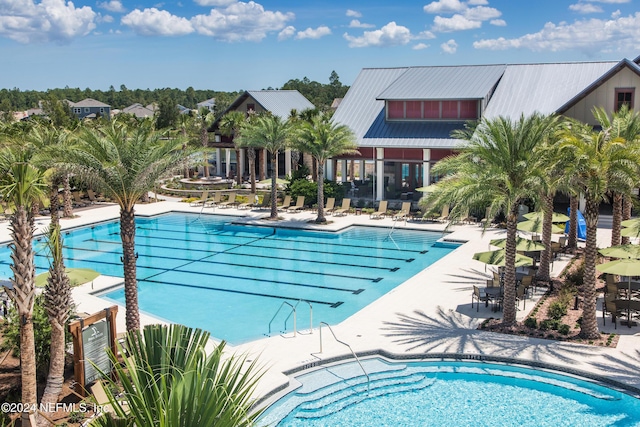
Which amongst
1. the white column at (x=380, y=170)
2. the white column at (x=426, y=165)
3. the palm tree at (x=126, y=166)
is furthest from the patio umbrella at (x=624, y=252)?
the white column at (x=380, y=170)

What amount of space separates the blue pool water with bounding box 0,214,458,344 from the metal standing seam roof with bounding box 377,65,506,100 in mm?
7901

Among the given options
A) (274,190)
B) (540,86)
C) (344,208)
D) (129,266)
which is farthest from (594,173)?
(540,86)

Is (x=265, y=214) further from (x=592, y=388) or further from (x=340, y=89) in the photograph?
(x=340, y=89)

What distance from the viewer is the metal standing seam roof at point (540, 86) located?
1230 inches

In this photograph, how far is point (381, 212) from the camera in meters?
30.8

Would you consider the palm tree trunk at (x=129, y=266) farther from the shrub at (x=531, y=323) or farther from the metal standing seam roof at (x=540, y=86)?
the metal standing seam roof at (x=540, y=86)

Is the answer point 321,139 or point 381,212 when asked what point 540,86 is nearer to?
point 381,212

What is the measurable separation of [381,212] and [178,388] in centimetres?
2609

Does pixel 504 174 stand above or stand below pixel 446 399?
above

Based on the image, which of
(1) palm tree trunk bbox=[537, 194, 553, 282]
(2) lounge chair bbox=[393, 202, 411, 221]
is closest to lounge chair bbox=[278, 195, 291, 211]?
(2) lounge chair bbox=[393, 202, 411, 221]

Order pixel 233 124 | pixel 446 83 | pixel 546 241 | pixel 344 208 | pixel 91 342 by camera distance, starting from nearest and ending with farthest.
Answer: pixel 91 342, pixel 546 241, pixel 344 208, pixel 446 83, pixel 233 124

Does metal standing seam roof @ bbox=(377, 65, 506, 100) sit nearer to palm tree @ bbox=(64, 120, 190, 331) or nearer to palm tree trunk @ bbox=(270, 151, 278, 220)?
palm tree trunk @ bbox=(270, 151, 278, 220)

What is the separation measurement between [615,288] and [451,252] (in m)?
7.60

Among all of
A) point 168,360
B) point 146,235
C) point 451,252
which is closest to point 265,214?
point 146,235
